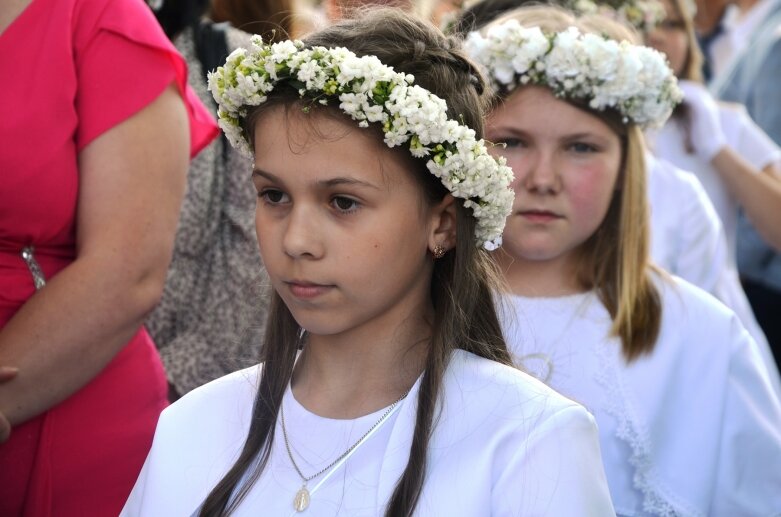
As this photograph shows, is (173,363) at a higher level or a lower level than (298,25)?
lower

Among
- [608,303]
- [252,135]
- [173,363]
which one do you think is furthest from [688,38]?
[252,135]

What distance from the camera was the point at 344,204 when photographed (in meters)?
2.54

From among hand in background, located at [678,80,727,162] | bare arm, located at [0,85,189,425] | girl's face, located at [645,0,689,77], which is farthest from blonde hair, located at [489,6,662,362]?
girl's face, located at [645,0,689,77]

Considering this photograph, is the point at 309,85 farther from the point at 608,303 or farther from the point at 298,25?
the point at 298,25

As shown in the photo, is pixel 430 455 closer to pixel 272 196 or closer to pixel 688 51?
pixel 272 196

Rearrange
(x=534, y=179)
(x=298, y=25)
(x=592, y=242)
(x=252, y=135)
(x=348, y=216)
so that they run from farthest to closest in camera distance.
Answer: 1. (x=298, y=25)
2. (x=592, y=242)
3. (x=534, y=179)
4. (x=252, y=135)
5. (x=348, y=216)

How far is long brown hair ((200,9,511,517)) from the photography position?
265 centimetres

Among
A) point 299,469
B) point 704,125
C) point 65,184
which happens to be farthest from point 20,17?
point 704,125

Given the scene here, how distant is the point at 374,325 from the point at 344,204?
12.3 inches

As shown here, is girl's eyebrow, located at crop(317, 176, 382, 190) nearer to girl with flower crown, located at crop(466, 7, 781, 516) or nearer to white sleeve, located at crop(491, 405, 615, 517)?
white sleeve, located at crop(491, 405, 615, 517)

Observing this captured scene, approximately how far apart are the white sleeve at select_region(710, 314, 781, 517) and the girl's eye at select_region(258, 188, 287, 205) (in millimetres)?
1750

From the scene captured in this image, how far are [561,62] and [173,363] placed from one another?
5.12 feet

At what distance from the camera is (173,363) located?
12.8 ft

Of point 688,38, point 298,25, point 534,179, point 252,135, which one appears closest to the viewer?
point 252,135
